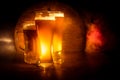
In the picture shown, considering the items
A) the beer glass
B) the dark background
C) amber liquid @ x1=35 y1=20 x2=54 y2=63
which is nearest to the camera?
amber liquid @ x1=35 y1=20 x2=54 y2=63

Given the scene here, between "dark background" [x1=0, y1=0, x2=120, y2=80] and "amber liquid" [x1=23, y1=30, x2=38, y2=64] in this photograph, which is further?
"dark background" [x1=0, y1=0, x2=120, y2=80]

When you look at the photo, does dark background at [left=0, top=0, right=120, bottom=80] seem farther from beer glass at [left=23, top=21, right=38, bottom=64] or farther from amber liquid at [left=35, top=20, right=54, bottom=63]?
amber liquid at [left=35, top=20, right=54, bottom=63]

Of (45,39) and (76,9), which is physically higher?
(76,9)

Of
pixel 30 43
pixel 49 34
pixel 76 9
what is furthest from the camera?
pixel 76 9

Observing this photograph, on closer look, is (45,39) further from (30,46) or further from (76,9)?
(76,9)

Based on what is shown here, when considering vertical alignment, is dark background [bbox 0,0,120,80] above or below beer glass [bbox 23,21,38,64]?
above

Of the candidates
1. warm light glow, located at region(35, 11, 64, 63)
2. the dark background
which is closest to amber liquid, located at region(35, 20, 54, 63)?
warm light glow, located at region(35, 11, 64, 63)

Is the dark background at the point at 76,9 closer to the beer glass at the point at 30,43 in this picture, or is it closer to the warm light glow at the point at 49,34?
the beer glass at the point at 30,43

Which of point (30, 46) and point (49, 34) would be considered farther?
point (30, 46)

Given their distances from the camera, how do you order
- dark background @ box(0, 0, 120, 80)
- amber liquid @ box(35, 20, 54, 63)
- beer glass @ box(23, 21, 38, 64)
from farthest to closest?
1. dark background @ box(0, 0, 120, 80)
2. beer glass @ box(23, 21, 38, 64)
3. amber liquid @ box(35, 20, 54, 63)

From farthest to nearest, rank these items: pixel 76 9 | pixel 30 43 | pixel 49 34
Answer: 1. pixel 76 9
2. pixel 30 43
3. pixel 49 34

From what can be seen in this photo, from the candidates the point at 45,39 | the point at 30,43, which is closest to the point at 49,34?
the point at 45,39

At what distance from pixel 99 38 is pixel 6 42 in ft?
2.61

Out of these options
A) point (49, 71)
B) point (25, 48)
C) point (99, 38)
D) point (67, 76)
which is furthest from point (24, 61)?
point (99, 38)
